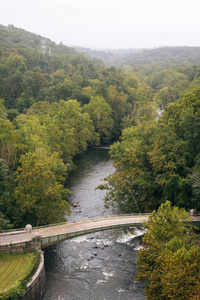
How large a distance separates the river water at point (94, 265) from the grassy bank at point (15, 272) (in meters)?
4.07

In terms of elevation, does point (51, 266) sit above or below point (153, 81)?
below

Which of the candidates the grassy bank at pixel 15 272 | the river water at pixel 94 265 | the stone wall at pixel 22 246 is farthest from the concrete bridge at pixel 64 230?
the river water at pixel 94 265

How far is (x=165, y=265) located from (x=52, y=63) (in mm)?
141869

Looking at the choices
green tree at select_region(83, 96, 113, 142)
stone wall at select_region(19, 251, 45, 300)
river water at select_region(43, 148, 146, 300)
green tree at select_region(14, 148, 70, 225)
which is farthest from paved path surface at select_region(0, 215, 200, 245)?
green tree at select_region(83, 96, 113, 142)

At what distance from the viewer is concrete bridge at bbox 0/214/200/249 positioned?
122 feet

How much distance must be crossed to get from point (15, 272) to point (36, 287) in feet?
9.28

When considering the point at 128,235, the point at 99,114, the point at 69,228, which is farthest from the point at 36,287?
the point at 99,114

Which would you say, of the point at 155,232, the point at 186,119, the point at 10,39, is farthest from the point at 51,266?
the point at 10,39

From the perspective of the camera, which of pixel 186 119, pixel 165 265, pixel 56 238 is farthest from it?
pixel 186 119

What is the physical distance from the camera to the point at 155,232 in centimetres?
3341

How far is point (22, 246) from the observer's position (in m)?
36.1

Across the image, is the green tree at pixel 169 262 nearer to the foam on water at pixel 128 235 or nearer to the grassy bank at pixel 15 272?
the grassy bank at pixel 15 272

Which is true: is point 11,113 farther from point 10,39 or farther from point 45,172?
point 10,39

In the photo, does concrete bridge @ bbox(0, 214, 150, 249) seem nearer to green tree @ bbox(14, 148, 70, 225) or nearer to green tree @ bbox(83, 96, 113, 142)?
green tree @ bbox(14, 148, 70, 225)
